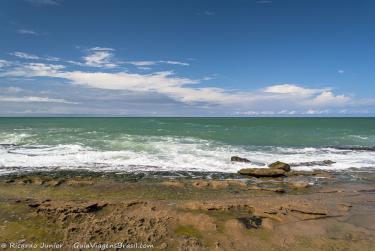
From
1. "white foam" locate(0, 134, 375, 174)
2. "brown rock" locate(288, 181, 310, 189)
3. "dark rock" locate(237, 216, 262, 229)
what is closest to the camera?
"dark rock" locate(237, 216, 262, 229)

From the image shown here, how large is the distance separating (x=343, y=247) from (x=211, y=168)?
11.4 meters

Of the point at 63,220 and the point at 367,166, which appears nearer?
the point at 63,220

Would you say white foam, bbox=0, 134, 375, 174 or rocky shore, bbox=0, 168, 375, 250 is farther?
white foam, bbox=0, 134, 375, 174

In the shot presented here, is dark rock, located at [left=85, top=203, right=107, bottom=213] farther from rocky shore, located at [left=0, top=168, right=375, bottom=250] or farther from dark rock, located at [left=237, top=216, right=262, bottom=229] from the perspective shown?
dark rock, located at [left=237, top=216, right=262, bottom=229]

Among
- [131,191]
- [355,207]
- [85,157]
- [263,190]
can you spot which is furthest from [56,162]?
[355,207]

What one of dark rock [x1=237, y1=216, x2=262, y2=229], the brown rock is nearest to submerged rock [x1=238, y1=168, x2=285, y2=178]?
the brown rock

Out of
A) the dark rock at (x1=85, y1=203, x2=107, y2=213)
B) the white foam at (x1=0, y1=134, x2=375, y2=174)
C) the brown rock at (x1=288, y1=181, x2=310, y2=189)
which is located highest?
the dark rock at (x1=85, y1=203, x2=107, y2=213)

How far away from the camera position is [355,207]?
1002cm

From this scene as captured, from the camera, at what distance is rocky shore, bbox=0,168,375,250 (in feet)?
23.1

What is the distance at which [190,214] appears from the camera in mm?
8602

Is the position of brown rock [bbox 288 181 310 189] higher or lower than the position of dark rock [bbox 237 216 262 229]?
lower

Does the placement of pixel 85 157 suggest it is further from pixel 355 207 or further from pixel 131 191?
pixel 355 207

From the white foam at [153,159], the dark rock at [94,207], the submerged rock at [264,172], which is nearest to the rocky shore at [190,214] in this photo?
the dark rock at [94,207]

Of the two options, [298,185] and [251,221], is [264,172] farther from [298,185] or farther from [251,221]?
[251,221]
